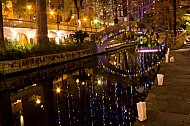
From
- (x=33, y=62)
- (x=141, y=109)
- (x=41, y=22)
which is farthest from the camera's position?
(x=41, y=22)

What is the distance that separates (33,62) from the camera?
65.3 feet

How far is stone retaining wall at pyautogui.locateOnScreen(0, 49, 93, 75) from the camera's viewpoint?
16952 mm

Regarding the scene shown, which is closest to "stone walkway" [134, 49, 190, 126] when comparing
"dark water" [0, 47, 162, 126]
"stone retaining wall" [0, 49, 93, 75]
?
"dark water" [0, 47, 162, 126]

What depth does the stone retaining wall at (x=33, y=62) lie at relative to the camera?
55.6 feet

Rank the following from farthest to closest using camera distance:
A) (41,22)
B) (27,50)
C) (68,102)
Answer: (41,22) → (27,50) → (68,102)

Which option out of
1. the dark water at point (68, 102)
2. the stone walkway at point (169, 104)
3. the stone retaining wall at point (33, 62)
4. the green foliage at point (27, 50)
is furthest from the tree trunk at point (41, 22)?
the stone walkway at point (169, 104)

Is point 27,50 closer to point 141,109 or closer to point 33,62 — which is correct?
point 33,62

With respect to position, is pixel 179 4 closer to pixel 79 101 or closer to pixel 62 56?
pixel 62 56

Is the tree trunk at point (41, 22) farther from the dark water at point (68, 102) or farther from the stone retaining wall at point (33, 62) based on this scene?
the dark water at point (68, 102)

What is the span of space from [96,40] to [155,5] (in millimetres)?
10584

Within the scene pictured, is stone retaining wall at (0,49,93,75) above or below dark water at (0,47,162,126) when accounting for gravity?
above

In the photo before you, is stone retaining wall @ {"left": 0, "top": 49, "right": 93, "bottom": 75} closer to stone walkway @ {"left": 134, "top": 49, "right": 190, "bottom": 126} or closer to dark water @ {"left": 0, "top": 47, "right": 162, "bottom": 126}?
dark water @ {"left": 0, "top": 47, "right": 162, "bottom": 126}

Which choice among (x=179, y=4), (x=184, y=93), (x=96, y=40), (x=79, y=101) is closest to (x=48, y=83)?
(x=79, y=101)

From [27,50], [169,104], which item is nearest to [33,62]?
[27,50]
